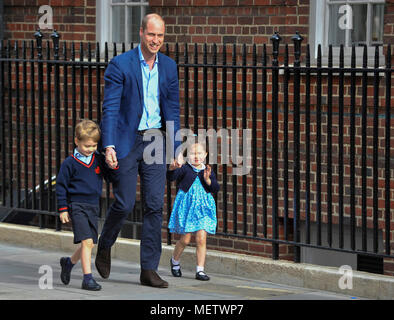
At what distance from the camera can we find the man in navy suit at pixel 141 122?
7996 millimetres

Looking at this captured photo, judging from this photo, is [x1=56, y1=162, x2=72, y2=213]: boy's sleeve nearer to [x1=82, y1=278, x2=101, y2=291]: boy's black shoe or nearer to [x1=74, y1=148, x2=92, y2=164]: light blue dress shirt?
[x1=74, y1=148, x2=92, y2=164]: light blue dress shirt

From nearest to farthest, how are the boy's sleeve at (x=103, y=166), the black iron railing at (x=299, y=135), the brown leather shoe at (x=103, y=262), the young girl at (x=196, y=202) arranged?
the boy's sleeve at (x=103, y=166) → the brown leather shoe at (x=103, y=262) → the black iron railing at (x=299, y=135) → the young girl at (x=196, y=202)

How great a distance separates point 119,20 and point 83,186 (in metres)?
4.39

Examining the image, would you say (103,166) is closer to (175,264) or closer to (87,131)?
(87,131)

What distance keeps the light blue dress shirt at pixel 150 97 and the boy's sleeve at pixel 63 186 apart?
62 centimetres

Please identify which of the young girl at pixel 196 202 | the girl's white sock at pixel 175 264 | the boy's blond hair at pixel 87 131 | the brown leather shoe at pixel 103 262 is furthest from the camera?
the girl's white sock at pixel 175 264

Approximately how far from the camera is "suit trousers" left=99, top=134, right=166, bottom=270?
811 cm

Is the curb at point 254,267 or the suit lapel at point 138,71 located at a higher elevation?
the suit lapel at point 138,71

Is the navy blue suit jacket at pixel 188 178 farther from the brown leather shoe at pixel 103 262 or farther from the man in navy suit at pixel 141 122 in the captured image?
the brown leather shoe at pixel 103 262

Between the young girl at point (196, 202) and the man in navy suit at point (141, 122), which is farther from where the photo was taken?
the young girl at point (196, 202)

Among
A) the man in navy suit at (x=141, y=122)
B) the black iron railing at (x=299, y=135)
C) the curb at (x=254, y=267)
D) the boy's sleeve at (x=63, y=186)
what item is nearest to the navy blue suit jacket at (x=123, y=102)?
the man in navy suit at (x=141, y=122)

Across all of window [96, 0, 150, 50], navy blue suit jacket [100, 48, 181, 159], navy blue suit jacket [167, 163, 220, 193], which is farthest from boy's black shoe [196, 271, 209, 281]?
window [96, 0, 150, 50]

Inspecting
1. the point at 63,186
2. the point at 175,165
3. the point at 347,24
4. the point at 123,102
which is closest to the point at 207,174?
the point at 175,165
